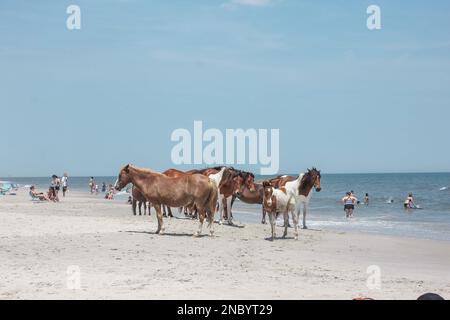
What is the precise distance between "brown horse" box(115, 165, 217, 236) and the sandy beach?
939mm

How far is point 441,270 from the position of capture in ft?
47.7

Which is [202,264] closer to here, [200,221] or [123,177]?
[200,221]

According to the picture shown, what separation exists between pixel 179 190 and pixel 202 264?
5.77m

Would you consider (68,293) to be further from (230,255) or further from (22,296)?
(230,255)

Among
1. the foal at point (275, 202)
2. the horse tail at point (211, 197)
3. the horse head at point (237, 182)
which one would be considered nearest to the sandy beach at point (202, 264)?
the foal at point (275, 202)

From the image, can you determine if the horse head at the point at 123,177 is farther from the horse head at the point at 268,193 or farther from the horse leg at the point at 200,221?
the horse head at the point at 268,193

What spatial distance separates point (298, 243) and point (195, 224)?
527cm

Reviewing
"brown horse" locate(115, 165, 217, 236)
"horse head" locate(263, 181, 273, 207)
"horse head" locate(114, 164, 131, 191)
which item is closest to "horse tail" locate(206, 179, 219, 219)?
"brown horse" locate(115, 165, 217, 236)

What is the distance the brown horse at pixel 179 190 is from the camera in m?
18.8

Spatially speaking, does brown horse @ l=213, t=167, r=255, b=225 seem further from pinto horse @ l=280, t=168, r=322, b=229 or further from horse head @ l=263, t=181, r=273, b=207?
horse head @ l=263, t=181, r=273, b=207

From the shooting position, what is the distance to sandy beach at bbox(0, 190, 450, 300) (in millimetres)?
10250

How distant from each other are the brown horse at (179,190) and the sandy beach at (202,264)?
94 cm
